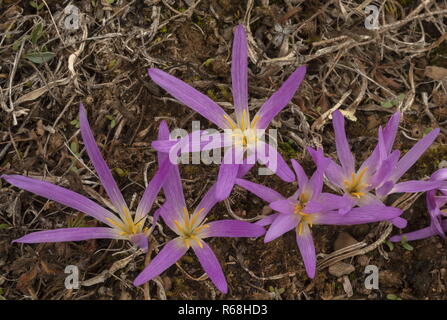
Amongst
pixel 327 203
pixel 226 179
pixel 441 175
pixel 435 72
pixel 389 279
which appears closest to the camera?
pixel 226 179

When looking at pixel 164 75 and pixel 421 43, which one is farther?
pixel 421 43

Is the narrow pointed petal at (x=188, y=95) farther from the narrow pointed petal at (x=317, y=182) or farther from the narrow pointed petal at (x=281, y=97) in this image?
the narrow pointed petal at (x=317, y=182)

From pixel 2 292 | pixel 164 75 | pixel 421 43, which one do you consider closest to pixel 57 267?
pixel 2 292

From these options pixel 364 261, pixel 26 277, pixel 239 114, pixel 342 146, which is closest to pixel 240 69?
pixel 239 114

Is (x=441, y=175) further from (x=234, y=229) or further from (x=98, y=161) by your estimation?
(x=98, y=161)

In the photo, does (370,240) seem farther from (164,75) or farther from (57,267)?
(57,267)

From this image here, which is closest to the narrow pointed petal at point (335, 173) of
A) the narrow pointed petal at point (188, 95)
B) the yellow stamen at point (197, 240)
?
the narrow pointed petal at point (188, 95)
